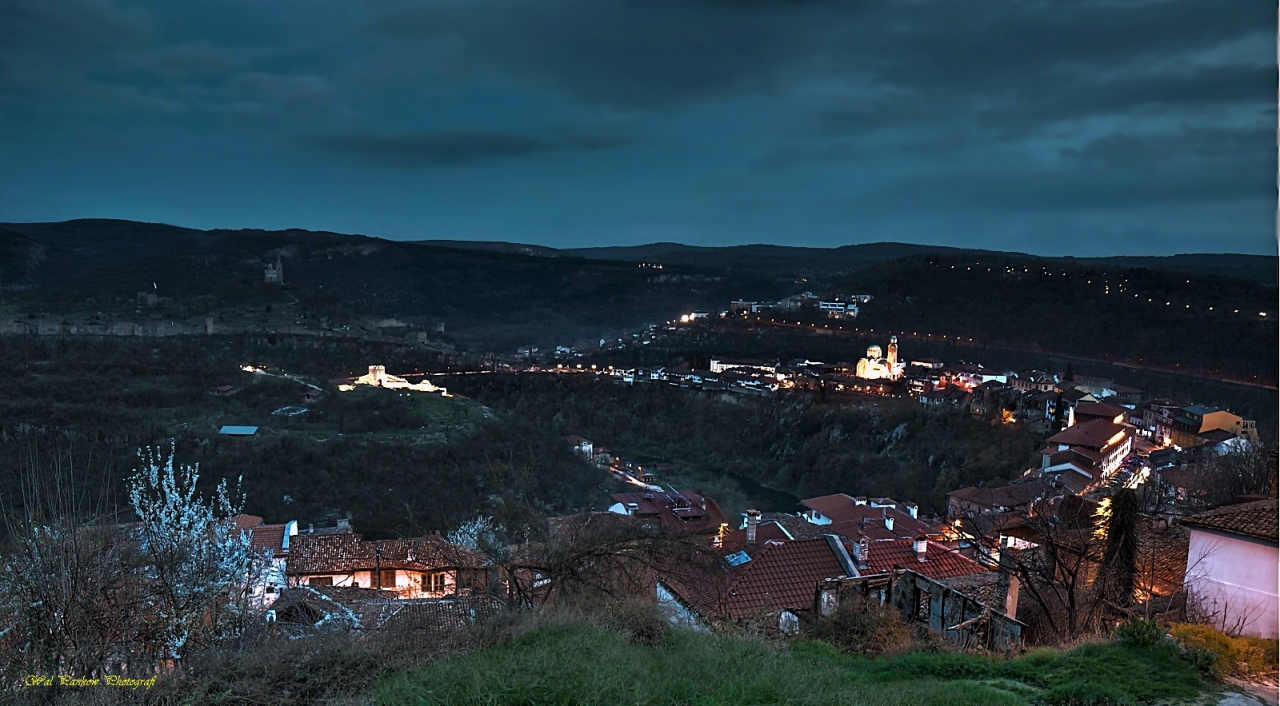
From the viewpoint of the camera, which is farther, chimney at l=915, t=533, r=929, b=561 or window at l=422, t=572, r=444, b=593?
window at l=422, t=572, r=444, b=593

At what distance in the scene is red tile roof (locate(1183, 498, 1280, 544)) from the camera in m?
7.05

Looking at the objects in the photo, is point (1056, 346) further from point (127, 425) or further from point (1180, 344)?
point (127, 425)

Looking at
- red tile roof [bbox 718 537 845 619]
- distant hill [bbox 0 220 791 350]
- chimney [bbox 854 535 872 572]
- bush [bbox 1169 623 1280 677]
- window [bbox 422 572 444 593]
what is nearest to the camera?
bush [bbox 1169 623 1280 677]

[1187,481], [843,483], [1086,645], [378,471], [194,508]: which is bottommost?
[843,483]

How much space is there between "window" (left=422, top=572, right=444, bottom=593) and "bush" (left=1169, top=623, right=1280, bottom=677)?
11029 mm

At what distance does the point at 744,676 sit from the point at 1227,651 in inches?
174

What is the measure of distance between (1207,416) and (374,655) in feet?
124

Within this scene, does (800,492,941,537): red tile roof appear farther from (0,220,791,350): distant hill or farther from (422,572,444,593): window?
(0,220,791,350): distant hill

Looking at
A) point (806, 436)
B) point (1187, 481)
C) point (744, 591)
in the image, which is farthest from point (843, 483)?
point (744, 591)

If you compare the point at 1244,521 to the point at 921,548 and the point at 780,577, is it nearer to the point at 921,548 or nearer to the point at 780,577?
the point at 921,548

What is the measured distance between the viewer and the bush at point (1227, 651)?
18.4 feet

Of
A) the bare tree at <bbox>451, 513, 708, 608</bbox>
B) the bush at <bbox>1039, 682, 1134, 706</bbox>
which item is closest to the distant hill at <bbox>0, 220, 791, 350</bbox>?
the bare tree at <bbox>451, 513, 708, 608</bbox>

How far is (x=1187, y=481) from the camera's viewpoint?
63.0ft

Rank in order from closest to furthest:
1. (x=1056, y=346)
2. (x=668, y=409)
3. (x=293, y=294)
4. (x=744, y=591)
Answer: (x=744, y=591) → (x=668, y=409) → (x=1056, y=346) → (x=293, y=294)
